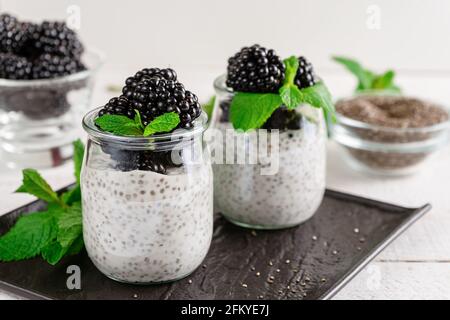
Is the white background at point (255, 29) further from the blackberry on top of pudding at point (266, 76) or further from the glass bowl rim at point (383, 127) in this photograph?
the blackberry on top of pudding at point (266, 76)

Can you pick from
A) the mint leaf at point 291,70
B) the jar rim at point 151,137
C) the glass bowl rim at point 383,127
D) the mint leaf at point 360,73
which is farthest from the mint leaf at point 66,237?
the mint leaf at point 360,73

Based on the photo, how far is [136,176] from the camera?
3.87 feet

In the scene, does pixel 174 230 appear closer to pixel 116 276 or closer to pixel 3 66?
pixel 116 276

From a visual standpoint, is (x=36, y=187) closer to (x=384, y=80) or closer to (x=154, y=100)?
(x=154, y=100)

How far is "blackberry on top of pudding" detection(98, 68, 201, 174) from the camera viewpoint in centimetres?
117

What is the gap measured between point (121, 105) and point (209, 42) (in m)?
1.80

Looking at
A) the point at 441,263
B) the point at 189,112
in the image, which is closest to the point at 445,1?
the point at 441,263

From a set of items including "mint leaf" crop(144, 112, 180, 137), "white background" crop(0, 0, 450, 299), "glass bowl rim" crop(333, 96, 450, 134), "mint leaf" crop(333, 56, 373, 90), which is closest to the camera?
"mint leaf" crop(144, 112, 180, 137)

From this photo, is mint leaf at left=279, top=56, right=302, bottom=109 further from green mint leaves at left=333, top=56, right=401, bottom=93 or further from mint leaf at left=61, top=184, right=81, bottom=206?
green mint leaves at left=333, top=56, right=401, bottom=93

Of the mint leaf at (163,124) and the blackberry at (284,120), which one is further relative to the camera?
the blackberry at (284,120)

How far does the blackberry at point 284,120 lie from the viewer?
4.58 feet

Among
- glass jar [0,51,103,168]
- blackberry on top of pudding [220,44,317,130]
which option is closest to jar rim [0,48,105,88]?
glass jar [0,51,103,168]

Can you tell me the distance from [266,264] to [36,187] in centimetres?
47

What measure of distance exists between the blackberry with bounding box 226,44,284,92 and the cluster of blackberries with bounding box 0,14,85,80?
2.23 feet
